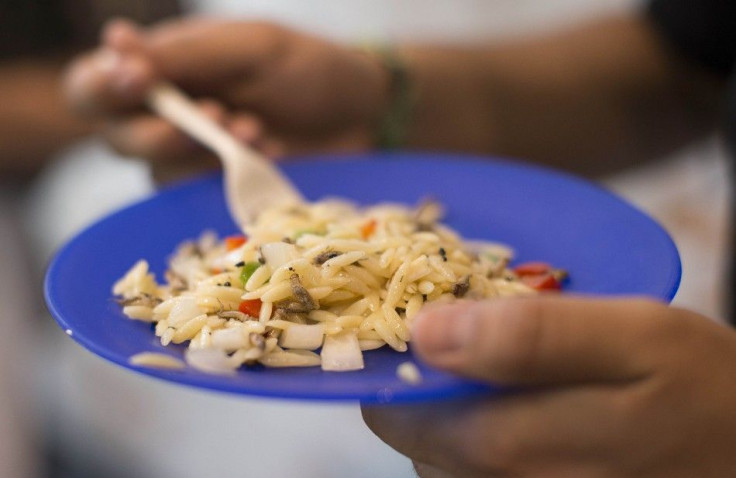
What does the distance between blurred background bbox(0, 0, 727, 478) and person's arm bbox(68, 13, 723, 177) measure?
0.14 metres

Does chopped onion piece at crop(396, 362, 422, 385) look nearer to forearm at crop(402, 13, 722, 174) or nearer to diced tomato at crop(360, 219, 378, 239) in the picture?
diced tomato at crop(360, 219, 378, 239)

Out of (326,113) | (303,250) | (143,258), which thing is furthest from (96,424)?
(303,250)

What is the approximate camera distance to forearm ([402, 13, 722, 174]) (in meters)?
1.59

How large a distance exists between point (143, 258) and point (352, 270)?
0.26 metres

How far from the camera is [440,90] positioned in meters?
1.49

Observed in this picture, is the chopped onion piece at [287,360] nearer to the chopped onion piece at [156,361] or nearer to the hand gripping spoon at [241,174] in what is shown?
the chopped onion piece at [156,361]

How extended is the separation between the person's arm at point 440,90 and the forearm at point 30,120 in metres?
1.09

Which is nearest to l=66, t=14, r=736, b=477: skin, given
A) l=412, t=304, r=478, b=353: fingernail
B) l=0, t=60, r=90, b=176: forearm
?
l=412, t=304, r=478, b=353: fingernail

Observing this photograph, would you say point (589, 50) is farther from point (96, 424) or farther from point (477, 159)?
point (96, 424)

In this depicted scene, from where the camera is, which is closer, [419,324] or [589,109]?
[419,324]

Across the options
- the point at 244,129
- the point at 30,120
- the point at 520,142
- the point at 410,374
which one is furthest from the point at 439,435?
the point at 30,120

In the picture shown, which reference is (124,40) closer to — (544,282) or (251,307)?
(251,307)

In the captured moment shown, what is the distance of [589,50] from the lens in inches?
63.9

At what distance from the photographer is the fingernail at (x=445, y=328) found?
0.48 metres
